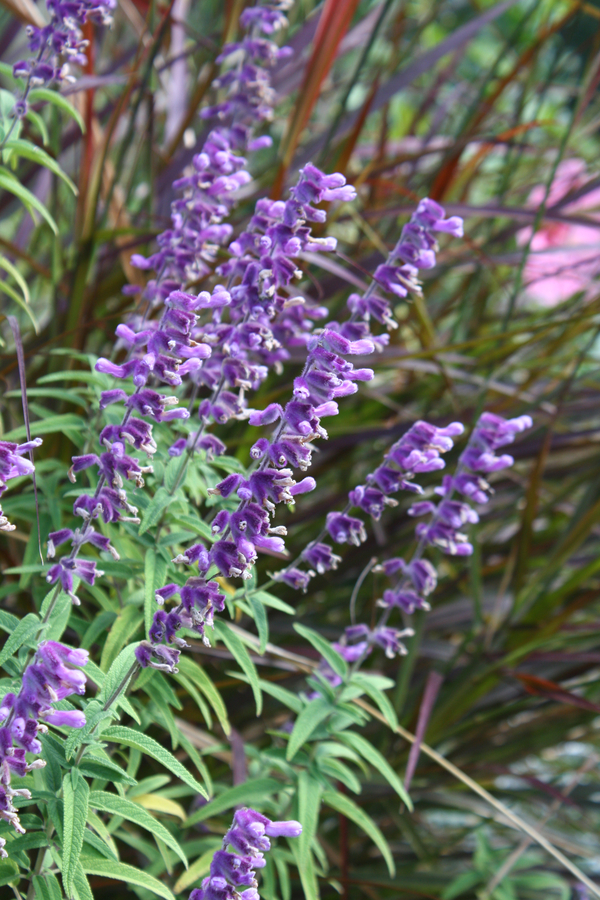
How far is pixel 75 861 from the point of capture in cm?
120

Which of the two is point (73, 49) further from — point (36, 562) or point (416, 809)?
point (416, 809)

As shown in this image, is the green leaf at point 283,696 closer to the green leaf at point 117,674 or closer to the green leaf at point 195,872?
the green leaf at point 195,872

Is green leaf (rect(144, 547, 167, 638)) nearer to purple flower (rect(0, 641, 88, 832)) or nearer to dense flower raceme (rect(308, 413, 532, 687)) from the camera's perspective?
purple flower (rect(0, 641, 88, 832))

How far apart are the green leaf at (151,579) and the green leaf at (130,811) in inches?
11.6

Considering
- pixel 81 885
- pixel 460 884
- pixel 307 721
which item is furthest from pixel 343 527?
pixel 460 884

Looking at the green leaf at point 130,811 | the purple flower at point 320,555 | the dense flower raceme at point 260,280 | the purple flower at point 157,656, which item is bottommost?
the green leaf at point 130,811

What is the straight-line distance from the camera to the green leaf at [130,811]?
1273 millimetres

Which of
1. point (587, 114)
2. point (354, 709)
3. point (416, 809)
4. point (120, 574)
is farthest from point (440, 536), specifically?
point (587, 114)

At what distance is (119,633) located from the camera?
1.58 meters

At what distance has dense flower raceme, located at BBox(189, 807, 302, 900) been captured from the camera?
4.16ft

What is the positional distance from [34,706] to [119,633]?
39cm

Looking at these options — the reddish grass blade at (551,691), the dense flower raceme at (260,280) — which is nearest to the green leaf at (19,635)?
the dense flower raceme at (260,280)

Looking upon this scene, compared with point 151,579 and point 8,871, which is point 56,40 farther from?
point 8,871

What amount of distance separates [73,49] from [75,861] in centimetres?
174
